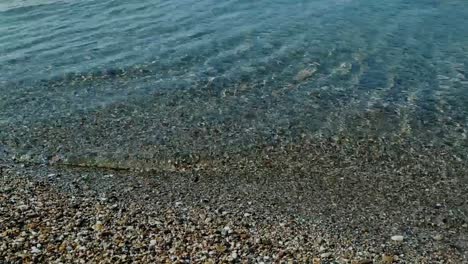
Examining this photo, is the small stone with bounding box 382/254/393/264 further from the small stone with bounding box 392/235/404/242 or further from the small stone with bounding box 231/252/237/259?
the small stone with bounding box 231/252/237/259

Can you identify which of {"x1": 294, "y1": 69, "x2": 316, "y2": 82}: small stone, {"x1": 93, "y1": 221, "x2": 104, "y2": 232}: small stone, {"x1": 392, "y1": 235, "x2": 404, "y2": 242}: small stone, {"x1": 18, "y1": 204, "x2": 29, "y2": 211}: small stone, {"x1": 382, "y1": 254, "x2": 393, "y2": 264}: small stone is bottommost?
{"x1": 392, "y1": 235, "x2": 404, "y2": 242}: small stone

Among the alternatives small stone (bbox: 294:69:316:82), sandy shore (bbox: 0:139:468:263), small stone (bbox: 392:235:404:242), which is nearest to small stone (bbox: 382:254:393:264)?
sandy shore (bbox: 0:139:468:263)

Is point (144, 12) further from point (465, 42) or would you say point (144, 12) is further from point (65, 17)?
point (465, 42)

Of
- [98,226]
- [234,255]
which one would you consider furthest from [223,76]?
[234,255]

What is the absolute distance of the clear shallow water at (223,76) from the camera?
12891 millimetres

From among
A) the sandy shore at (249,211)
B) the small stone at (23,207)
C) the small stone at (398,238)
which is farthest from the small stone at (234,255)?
the small stone at (23,207)

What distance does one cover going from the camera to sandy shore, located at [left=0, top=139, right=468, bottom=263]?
8.27 m

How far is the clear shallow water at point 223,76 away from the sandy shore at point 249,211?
1072 mm

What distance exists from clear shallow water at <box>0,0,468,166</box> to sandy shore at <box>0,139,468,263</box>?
3.52 ft

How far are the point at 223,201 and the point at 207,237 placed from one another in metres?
1.50

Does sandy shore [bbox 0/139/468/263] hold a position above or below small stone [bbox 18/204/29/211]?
below

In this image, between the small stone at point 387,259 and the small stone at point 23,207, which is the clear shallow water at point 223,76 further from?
the small stone at point 387,259

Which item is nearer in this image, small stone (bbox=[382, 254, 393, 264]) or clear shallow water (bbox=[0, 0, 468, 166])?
small stone (bbox=[382, 254, 393, 264])

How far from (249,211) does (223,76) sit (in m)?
7.30
